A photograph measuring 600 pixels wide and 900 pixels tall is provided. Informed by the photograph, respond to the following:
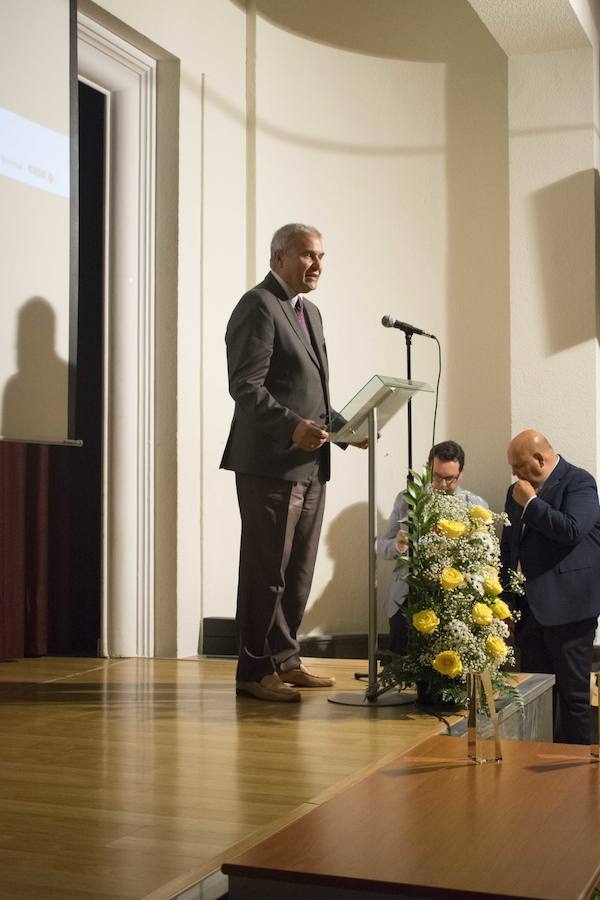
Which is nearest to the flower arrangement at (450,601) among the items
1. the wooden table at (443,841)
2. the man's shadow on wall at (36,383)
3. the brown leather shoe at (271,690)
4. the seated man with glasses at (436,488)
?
the brown leather shoe at (271,690)

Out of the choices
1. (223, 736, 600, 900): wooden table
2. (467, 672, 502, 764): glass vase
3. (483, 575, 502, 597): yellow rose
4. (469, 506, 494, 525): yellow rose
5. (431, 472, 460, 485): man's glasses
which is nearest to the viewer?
(223, 736, 600, 900): wooden table

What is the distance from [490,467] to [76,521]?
89.8 inches

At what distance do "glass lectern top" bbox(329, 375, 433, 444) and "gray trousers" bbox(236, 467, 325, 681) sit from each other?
10.0 inches

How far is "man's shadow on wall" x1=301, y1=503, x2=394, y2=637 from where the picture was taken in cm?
639

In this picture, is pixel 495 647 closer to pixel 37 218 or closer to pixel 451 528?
pixel 451 528

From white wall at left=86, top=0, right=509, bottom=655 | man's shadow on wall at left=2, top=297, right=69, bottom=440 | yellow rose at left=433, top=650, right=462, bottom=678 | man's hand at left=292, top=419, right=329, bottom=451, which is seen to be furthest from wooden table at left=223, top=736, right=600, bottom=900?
white wall at left=86, top=0, right=509, bottom=655

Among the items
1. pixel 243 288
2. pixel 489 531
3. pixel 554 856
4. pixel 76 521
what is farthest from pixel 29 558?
pixel 554 856

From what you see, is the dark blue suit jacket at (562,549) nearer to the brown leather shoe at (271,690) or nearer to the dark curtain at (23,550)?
the brown leather shoe at (271,690)

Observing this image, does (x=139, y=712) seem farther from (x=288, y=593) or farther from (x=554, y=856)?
(x=554, y=856)

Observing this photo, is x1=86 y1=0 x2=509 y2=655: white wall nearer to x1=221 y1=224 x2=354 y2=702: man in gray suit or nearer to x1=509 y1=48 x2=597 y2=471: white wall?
x1=509 y1=48 x2=597 y2=471: white wall

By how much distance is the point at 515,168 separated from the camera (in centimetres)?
636

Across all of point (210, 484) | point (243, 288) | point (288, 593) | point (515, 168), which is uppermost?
point (515, 168)

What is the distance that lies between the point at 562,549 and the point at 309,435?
4.86 feet

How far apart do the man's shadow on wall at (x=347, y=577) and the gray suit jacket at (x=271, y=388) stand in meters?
2.31
